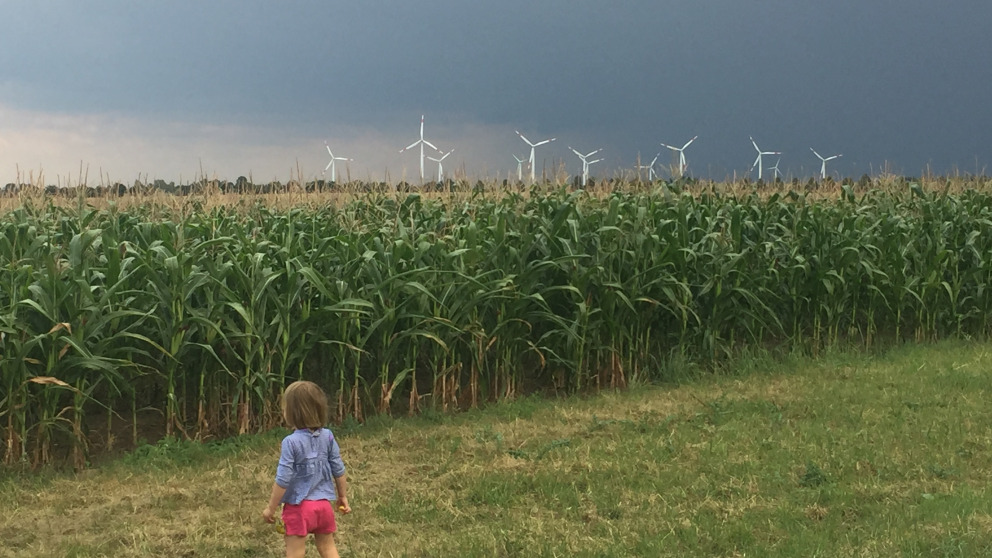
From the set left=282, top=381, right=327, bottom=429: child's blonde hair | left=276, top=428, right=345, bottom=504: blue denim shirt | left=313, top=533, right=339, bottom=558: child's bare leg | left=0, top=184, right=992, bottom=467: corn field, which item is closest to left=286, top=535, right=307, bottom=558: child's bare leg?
left=313, top=533, right=339, bottom=558: child's bare leg

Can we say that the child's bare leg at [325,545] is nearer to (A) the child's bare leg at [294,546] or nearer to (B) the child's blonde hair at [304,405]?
(A) the child's bare leg at [294,546]

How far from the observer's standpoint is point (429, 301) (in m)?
8.98

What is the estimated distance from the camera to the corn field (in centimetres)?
770

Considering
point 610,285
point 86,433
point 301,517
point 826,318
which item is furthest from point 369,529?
point 826,318

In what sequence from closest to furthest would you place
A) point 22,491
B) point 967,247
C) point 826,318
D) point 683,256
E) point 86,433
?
point 22,491, point 86,433, point 683,256, point 826,318, point 967,247

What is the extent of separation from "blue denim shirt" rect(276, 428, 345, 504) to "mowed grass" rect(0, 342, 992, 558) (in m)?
0.93

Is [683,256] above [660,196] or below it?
below

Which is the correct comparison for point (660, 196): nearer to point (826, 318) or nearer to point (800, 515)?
point (826, 318)

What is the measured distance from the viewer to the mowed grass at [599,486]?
18.4 feet

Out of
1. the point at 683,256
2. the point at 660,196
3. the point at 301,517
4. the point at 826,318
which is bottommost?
the point at 301,517

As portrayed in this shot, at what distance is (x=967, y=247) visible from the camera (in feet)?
45.2

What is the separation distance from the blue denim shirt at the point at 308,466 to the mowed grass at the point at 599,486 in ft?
3.05

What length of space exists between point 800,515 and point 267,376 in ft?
15.8

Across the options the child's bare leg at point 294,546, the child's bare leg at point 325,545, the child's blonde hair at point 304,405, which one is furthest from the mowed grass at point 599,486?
the child's blonde hair at point 304,405
